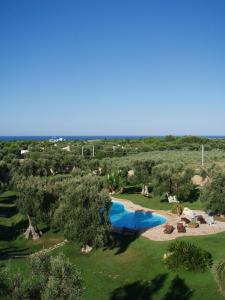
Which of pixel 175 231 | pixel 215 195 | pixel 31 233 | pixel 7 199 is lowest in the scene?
pixel 7 199

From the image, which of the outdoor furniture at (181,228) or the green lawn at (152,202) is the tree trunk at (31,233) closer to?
the outdoor furniture at (181,228)

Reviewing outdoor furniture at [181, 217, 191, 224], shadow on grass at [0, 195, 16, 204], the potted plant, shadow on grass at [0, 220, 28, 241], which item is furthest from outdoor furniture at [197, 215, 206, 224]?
shadow on grass at [0, 195, 16, 204]

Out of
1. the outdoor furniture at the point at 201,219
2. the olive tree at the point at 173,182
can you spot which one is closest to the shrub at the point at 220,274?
the outdoor furniture at the point at 201,219

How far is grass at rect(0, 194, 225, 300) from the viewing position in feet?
80.7

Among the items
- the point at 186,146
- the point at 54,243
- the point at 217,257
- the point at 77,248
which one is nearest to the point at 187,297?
the point at 217,257

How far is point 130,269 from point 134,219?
17928 mm

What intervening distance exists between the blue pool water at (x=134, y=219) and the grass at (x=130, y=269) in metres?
7.31

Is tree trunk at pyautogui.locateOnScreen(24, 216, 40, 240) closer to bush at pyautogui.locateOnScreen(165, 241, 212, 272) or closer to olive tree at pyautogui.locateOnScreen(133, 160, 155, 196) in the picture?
bush at pyautogui.locateOnScreen(165, 241, 212, 272)

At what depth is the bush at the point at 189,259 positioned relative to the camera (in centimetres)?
2759

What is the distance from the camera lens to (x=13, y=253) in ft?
112

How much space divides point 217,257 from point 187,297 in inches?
272

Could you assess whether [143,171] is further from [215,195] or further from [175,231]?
[215,195]

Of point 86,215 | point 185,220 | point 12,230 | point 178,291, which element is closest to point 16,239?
point 12,230

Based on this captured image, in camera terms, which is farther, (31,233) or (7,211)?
(7,211)
